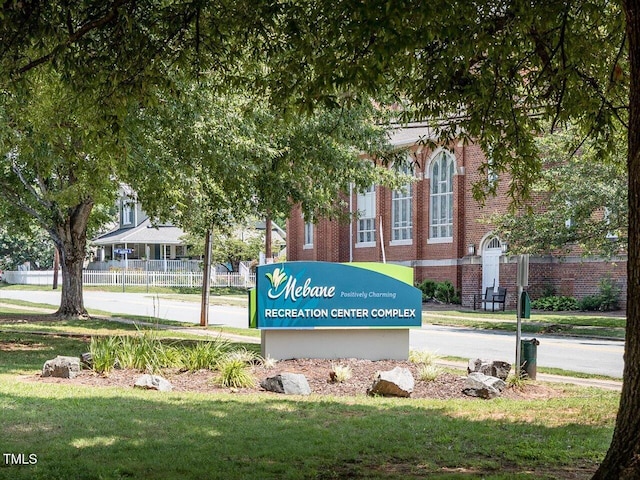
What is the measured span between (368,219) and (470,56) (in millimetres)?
38532

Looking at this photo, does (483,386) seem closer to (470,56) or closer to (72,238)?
(470,56)

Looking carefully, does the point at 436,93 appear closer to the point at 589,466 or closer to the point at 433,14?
the point at 433,14

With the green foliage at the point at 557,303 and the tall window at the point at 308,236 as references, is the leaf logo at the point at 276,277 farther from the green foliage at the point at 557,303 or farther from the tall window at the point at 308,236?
the tall window at the point at 308,236

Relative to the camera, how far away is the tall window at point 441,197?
1667 inches

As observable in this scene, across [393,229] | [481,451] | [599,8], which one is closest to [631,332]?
[481,451]

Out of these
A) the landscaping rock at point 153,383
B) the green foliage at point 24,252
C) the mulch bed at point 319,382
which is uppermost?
the green foliage at point 24,252

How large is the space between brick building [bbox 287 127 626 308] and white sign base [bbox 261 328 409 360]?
18.9 m

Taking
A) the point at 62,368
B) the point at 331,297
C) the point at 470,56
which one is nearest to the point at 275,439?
the point at 470,56

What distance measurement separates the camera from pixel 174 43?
9688 millimetres

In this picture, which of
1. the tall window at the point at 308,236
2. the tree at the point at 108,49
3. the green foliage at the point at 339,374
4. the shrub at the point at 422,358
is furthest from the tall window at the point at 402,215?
the tree at the point at 108,49

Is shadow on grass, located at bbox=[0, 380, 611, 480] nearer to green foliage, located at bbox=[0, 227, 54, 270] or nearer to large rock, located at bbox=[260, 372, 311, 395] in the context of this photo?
large rock, located at bbox=[260, 372, 311, 395]

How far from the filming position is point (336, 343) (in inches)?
607

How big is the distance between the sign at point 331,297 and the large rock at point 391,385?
284cm

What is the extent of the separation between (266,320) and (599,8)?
314 inches
